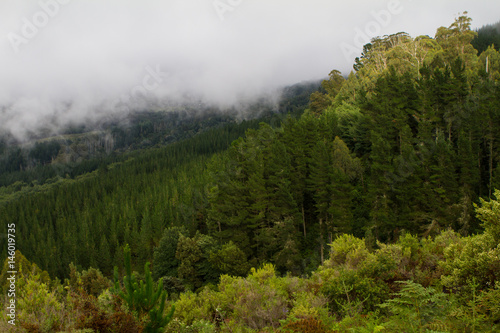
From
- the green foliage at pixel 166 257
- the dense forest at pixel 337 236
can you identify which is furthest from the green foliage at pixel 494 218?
the green foliage at pixel 166 257

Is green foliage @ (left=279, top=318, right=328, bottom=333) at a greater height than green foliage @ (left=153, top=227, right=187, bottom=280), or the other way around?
green foliage @ (left=279, top=318, right=328, bottom=333)

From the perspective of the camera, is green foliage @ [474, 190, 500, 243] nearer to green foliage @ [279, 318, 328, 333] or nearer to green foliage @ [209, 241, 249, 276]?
green foliage @ [279, 318, 328, 333]

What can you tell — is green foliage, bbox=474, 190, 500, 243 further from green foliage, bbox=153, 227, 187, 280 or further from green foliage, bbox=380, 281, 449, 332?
green foliage, bbox=153, 227, 187, 280

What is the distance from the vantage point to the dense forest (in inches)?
405

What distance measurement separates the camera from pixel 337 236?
32156 mm

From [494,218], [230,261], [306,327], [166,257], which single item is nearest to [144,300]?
[306,327]

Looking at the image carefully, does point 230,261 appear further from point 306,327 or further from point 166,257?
point 306,327

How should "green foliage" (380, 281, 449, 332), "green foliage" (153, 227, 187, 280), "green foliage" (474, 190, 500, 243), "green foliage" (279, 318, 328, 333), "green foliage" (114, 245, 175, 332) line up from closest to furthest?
"green foliage" (380, 281, 449, 332)
"green foliage" (279, 318, 328, 333)
"green foliage" (474, 190, 500, 243)
"green foliage" (114, 245, 175, 332)
"green foliage" (153, 227, 187, 280)

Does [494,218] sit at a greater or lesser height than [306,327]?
greater

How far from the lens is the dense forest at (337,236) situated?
10289 millimetres

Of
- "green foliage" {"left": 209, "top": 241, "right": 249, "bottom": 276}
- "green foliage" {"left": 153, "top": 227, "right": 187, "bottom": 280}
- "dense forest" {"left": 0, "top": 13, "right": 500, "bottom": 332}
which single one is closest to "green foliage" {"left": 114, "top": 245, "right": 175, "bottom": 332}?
"dense forest" {"left": 0, "top": 13, "right": 500, "bottom": 332}

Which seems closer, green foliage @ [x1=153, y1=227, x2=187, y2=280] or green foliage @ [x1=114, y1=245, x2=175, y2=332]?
green foliage @ [x1=114, y1=245, x2=175, y2=332]

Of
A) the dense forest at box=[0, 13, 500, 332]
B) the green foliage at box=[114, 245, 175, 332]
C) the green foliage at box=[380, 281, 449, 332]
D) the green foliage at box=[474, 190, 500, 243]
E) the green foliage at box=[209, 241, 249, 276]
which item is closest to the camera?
the green foliage at box=[380, 281, 449, 332]

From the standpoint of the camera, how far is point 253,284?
58.2ft
